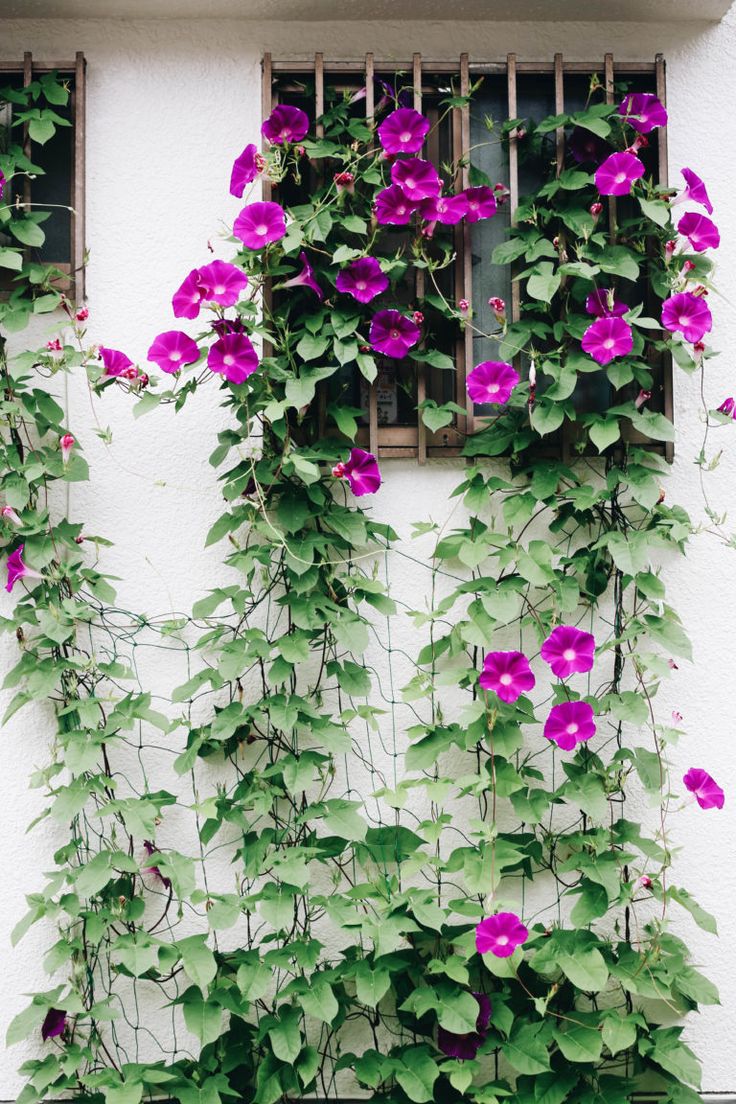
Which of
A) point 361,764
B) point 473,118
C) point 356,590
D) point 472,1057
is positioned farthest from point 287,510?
point 472,1057

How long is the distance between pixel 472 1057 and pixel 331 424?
1.76 meters

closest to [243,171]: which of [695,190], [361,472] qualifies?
[361,472]

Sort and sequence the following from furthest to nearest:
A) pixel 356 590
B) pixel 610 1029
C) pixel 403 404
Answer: pixel 403 404
pixel 356 590
pixel 610 1029

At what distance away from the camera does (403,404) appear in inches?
118

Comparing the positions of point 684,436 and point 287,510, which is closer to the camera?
point 287,510

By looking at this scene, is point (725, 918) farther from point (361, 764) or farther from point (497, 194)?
point (497, 194)

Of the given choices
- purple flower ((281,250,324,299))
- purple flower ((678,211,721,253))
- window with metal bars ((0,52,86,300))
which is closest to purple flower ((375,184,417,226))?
purple flower ((281,250,324,299))

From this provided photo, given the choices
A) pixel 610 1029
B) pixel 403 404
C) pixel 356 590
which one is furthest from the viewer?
pixel 403 404

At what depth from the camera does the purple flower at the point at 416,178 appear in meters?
2.77

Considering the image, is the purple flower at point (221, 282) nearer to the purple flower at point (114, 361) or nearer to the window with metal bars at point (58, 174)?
the purple flower at point (114, 361)

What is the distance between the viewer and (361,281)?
2787 millimetres

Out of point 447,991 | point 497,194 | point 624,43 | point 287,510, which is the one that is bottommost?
point 447,991

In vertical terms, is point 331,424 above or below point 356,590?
above

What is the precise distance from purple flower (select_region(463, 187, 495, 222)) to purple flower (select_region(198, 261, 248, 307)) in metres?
0.67
